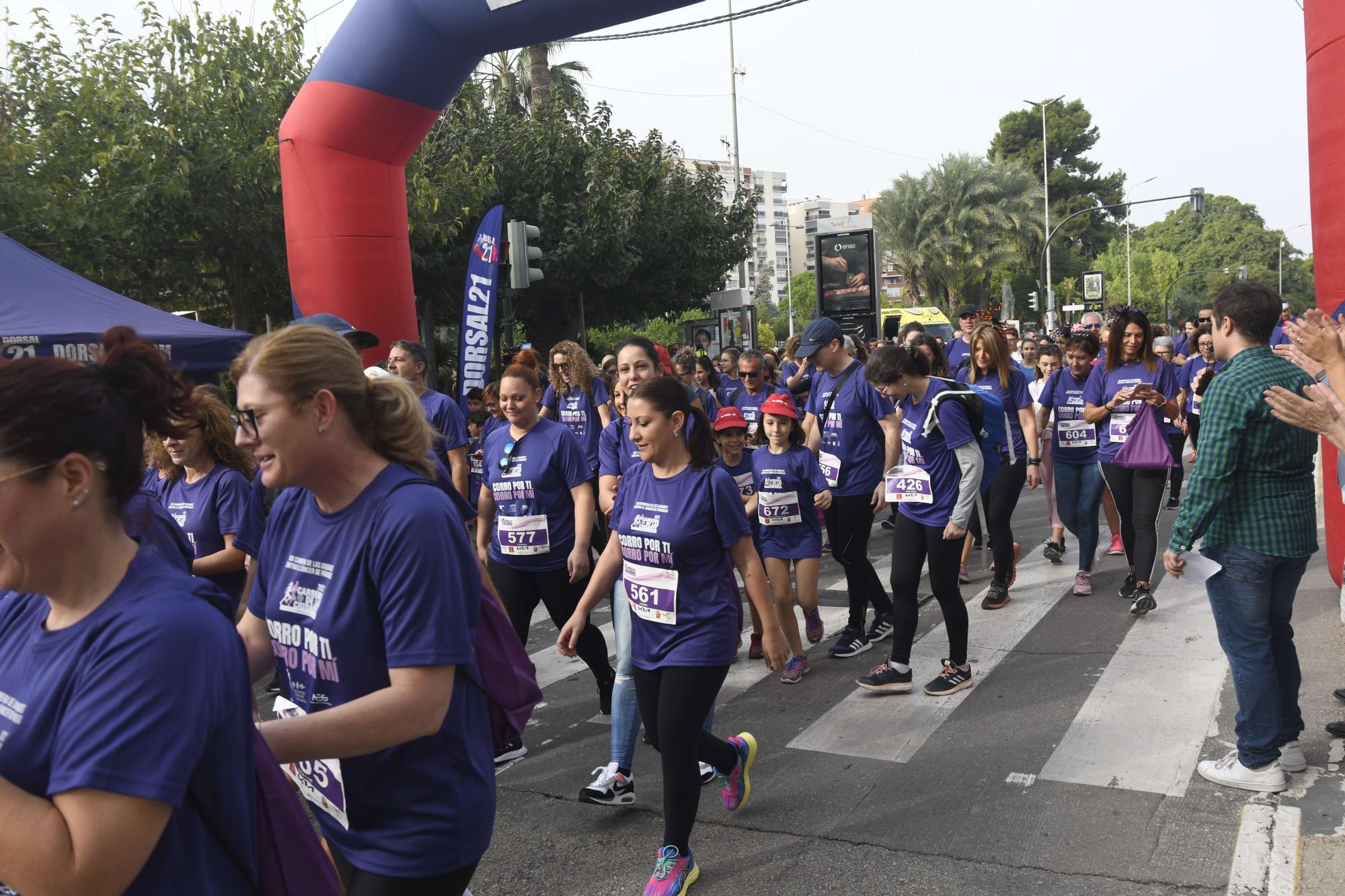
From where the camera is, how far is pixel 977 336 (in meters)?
8.00

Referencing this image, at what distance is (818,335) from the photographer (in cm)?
704

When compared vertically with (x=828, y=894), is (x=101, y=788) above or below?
above

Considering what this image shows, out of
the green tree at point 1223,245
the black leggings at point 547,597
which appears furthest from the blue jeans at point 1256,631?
the green tree at point 1223,245

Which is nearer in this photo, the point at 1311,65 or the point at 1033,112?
the point at 1311,65

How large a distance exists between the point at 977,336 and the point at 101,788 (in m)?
7.42

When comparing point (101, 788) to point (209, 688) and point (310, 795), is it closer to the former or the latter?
A: point (209, 688)

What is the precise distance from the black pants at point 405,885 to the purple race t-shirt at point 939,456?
13.3 ft

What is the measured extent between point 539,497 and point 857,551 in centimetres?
244

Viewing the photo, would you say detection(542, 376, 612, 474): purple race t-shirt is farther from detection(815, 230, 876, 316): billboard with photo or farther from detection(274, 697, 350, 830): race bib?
detection(815, 230, 876, 316): billboard with photo

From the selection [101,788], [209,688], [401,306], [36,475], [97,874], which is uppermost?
[401,306]

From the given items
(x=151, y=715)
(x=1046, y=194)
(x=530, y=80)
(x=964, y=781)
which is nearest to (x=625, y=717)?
(x=964, y=781)

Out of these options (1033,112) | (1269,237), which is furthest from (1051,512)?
(1269,237)

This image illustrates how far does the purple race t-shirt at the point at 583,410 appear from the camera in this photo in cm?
835

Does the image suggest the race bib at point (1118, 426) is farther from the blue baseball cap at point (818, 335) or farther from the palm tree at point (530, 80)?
the palm tree at point (530, 80)
